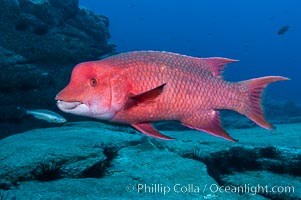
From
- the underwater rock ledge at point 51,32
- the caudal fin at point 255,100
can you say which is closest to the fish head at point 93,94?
the caudal fin at point 255,100

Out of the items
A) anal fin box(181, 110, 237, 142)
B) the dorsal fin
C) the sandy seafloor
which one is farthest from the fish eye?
the sandy seafloor

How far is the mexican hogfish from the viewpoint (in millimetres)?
2730

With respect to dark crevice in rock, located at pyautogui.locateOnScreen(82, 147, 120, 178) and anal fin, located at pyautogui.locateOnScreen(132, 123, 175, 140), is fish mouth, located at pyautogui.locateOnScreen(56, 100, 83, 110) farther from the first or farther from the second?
dark crevice in rock, located at pyautogui.locateOnScreen(82, 147, 120, 178)

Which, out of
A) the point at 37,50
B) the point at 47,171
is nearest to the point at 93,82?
the point at 47,171

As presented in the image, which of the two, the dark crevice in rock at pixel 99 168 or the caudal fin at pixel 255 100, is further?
the dark crevice in rock at pixel 99 168

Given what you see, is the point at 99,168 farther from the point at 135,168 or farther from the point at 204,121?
the point at 204,121

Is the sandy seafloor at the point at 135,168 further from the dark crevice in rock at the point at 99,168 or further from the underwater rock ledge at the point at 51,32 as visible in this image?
the underwater rock ledge at the point at 51,32

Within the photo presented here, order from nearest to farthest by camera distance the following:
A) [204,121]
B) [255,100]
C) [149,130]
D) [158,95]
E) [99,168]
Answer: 1. [158,95]
2. [149,130]
3. [204,121]
4. [255,100]
5. [99,168]

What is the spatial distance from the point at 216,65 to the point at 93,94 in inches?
55.3

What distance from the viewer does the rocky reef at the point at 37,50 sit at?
28.4 feet

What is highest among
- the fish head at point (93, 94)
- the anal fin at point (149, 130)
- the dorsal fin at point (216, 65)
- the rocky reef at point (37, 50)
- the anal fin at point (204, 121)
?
the rocky reef at point (37, 50)

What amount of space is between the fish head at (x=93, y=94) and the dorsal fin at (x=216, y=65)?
102 cm

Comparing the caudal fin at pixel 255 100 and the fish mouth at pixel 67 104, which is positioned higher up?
the caudal fin at pixel 255 100

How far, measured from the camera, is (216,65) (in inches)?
123
